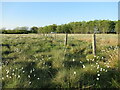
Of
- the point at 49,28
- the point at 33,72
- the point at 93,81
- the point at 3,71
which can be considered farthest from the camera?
the point at 49,28

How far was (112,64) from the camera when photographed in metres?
4.91

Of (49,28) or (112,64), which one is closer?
(112,64)

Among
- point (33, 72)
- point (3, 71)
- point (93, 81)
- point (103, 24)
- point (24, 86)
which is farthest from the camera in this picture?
point (103, 24)

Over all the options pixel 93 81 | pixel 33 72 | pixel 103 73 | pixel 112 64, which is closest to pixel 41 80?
pixel 33 72

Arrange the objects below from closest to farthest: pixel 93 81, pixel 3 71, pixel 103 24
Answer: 1. pixel 93 81
2. pixel 3 71
3. pixel 103 24

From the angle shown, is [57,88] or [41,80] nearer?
[57,88]

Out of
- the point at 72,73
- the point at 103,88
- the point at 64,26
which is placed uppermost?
the point at 64,26

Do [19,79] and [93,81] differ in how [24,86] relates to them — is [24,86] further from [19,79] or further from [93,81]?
[93,81]

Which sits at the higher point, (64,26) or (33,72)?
(64,26)

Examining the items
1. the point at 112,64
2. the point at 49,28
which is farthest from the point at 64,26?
the point at 112,64

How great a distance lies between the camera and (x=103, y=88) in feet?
12.6

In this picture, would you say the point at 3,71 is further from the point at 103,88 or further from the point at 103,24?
the point at 103,24

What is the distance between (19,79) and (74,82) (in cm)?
132

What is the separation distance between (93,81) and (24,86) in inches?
65.7
